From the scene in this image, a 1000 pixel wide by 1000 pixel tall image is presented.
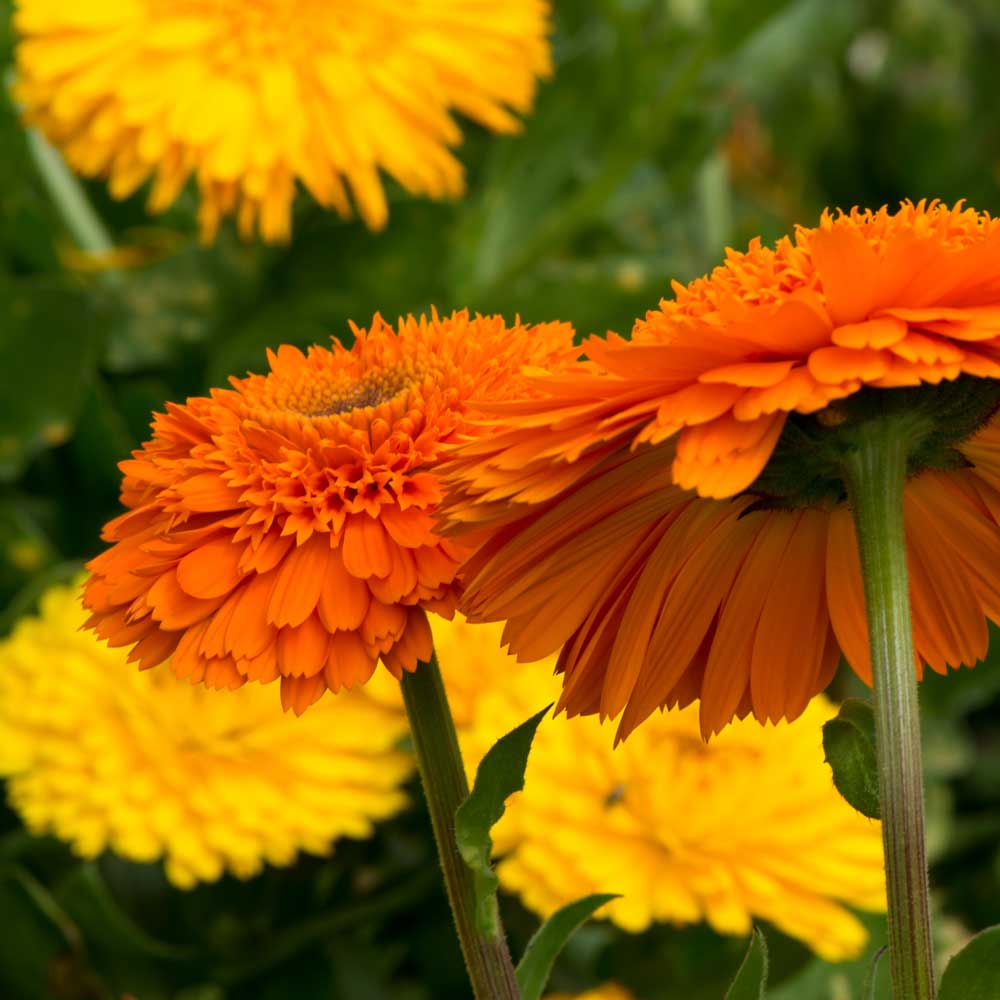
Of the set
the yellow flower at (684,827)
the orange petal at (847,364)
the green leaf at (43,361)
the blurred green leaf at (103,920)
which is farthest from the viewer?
the green leaf at (43,361)

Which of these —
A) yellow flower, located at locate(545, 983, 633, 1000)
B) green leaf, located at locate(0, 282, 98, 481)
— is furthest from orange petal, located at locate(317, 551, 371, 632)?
green leaf, located at locate(0, 282, 98, 481)

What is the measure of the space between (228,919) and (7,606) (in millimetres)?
280

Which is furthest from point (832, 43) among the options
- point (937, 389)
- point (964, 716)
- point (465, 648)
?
point (937, 389)

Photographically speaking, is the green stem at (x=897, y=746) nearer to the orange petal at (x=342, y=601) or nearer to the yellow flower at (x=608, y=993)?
the orange petal at (x=342, y=601)

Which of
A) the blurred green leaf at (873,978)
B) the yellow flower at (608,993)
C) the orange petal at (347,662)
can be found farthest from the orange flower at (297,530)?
the yellow flower at (608,993)

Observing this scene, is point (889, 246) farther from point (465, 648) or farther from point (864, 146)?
point (864, 146)

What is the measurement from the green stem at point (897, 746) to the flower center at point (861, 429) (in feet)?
0.05

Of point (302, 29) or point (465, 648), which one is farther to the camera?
point (302, 29)

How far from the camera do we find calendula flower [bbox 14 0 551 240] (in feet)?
2.29

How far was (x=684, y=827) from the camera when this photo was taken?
54 cm

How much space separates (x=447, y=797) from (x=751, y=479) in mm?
110

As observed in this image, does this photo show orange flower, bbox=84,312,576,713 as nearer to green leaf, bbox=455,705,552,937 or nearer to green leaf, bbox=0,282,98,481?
green leaf, bbox=455,705,552,937

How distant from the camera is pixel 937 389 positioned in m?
0.28

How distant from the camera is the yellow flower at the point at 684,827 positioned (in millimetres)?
516
